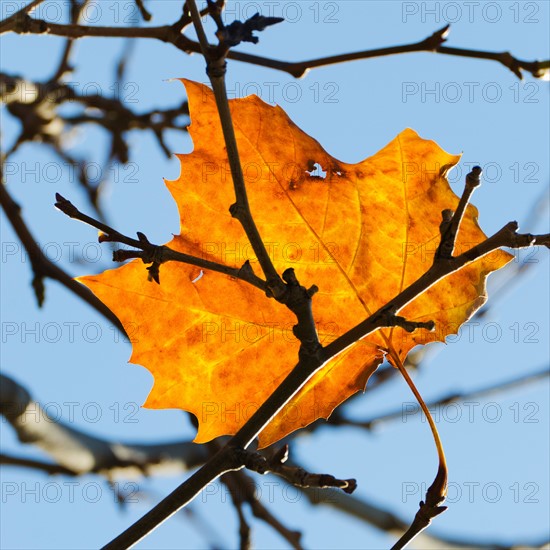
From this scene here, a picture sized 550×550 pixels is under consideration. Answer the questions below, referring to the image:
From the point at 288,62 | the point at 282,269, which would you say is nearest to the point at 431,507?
the point at 282,269

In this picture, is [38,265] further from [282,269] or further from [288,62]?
[288,62]

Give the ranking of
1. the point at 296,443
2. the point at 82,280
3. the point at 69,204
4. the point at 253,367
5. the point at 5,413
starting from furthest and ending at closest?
the point at 296,443, the point at 5,413, the point at 253,367, the point at 82,280, the point at 69,204

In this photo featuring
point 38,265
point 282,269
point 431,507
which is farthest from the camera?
point 38,265

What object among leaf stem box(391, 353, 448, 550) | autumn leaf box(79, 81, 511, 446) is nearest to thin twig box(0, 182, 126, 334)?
autumn leaf box(79, 81, 511, 446)

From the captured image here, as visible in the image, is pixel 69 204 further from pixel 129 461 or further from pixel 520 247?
pixel 129 461

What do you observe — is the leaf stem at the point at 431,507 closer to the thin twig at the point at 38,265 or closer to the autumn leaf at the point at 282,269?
the autumn leaf at the point at 282,269

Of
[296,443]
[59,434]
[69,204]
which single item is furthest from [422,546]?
[69,204]

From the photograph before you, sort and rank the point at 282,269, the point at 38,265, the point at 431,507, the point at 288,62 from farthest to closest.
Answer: the point at 38,265, the point at 282,269, the point at 288,62, the point at 431,507

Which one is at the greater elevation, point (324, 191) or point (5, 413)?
point (324, 191)

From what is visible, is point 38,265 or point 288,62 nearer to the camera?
point 288,62
